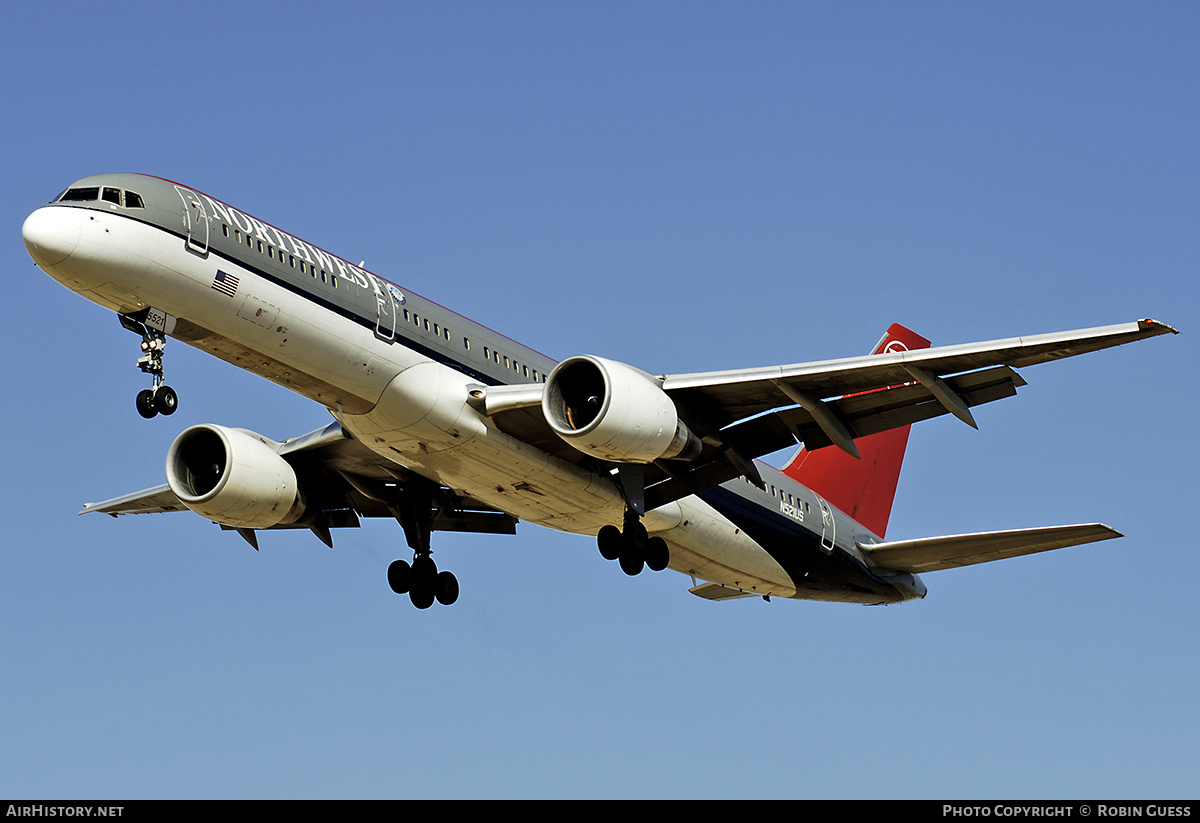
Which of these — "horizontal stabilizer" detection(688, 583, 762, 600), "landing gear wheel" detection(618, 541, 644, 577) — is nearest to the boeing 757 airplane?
"landing gear wheel" detection(618, 541, 644, 577)

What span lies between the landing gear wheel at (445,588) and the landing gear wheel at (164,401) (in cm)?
944

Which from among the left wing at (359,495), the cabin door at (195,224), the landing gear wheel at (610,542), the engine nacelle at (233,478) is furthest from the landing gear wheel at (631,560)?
the cabin door at (195,224)

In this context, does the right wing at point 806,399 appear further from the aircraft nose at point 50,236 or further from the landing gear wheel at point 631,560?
the aircraft nose at point 50,236

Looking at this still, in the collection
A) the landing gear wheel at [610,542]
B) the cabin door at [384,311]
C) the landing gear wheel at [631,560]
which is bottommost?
the landing gear wheel at [631,560]

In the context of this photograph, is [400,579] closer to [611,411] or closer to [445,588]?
[445,588]

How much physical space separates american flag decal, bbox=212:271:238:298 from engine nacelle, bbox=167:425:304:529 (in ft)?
20.0

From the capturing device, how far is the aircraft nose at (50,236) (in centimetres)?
2261

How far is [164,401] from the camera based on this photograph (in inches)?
925

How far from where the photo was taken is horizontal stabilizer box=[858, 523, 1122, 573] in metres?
28.0

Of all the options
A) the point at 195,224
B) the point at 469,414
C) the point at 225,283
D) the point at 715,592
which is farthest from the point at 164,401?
the point at 715,592

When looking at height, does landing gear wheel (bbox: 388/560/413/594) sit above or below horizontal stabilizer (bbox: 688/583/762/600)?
below

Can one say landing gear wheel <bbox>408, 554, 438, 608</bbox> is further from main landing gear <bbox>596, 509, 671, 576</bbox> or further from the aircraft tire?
the aircraft tire
